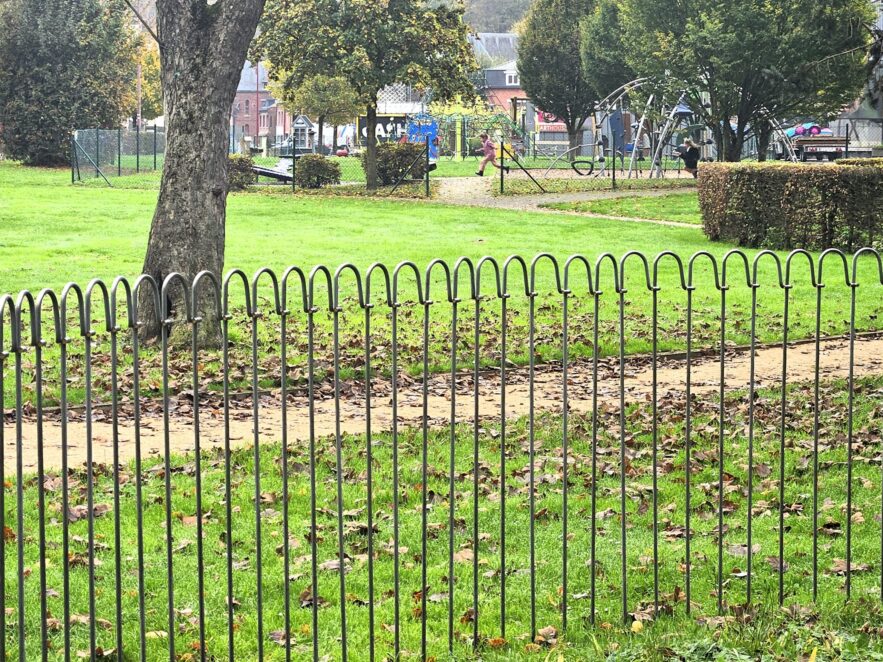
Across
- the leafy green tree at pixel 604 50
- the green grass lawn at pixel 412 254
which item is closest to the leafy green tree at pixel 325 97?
the green grass lawn at pixel 412 254

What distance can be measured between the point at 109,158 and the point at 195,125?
2619 cm

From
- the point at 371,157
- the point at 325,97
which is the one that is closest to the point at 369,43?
the point at 371,157

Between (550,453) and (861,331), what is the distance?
18.3 feet

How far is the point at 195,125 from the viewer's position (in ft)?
35.8

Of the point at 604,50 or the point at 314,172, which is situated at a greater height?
the point at 604,50

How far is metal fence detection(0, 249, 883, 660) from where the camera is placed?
15.1ft

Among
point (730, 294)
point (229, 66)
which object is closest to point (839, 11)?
point (730, 294)

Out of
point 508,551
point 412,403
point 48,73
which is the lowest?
point 508,551

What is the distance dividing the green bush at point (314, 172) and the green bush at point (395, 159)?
1021 mm

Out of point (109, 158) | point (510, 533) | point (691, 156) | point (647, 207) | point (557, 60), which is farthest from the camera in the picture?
point (557, 60)

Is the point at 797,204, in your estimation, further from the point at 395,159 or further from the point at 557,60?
the point at 557,60

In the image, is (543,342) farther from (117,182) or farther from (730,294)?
(117,182)

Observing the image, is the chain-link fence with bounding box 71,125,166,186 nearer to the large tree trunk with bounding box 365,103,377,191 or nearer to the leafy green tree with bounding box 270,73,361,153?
the leafy green tree with bounding box 270,73,361,153

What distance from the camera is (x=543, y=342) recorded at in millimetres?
11445
